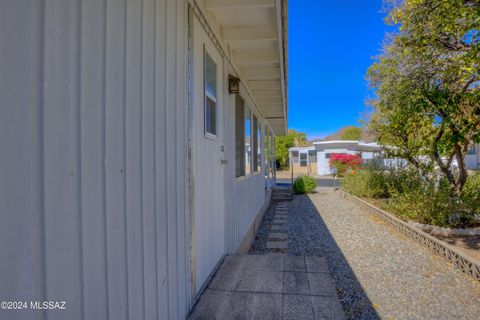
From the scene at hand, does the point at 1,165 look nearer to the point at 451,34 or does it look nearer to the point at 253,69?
the point at 253,69

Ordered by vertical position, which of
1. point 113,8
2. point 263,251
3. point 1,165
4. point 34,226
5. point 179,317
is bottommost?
point 263,251

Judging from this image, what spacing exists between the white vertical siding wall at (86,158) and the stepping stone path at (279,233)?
11.6 feet

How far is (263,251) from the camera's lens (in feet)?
15.8

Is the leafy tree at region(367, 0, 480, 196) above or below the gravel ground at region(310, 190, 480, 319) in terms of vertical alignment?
above

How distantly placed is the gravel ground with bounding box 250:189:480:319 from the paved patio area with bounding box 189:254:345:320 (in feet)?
2.28

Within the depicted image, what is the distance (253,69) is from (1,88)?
3.92 metres

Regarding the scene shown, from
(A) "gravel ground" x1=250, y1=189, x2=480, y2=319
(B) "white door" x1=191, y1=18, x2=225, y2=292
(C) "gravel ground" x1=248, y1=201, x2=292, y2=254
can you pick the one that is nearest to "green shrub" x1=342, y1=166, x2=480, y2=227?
(A) "gravel ground" x1=250, y1=189, x2=480, y2=319

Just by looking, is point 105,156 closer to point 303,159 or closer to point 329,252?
point 329,252

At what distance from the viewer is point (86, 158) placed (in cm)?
97

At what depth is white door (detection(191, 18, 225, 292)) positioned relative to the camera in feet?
7.48

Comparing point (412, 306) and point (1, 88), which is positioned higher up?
point (1, 88)

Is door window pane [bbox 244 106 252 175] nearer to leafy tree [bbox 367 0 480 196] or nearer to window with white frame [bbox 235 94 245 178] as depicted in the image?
window with white frame [bbox 235 94 245 178]

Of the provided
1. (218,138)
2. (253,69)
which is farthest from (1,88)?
(253,69)

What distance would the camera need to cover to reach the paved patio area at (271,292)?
1.92 metres
